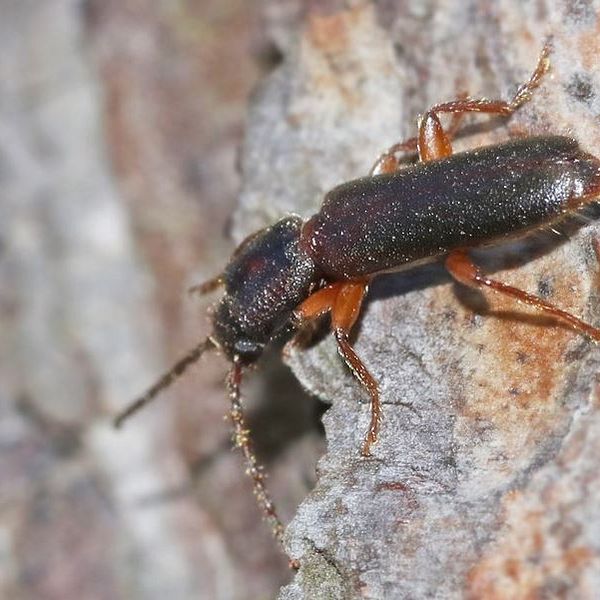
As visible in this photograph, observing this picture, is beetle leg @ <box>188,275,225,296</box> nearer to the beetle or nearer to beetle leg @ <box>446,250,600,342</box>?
the beetle

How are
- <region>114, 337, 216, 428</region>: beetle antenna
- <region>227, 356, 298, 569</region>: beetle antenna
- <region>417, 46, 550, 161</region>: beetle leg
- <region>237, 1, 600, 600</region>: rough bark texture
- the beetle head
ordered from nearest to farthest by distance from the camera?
<region>237, 1, 600, 600</region>: rough bark texture, <region>417, 46, 550, 161</region>: beetle leg, <region>227, 356, 298, 569</region>: beetle antenna, the beetle head, <region>114, 337, 216, 428</region>: beetle antenna

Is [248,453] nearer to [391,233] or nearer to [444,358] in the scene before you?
[444,358]

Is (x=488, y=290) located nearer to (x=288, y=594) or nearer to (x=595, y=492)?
(x=595, y=492)

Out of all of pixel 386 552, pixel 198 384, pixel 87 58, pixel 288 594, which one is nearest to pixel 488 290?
pixel 386 552

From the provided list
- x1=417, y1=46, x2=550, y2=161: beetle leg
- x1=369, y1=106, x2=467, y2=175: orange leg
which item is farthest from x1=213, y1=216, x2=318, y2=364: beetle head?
x1=417, y1=46, x2=550, y2=161: beetle leg

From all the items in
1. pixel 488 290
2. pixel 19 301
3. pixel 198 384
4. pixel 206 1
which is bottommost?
pixel 488 290

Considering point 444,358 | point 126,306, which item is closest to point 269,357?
point 444,358

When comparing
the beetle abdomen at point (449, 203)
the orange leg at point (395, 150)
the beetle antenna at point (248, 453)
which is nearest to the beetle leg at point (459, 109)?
the orange leg at point (395, 150)

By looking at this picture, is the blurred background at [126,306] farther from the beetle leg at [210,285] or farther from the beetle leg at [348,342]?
the beetle leg at [348,342]
